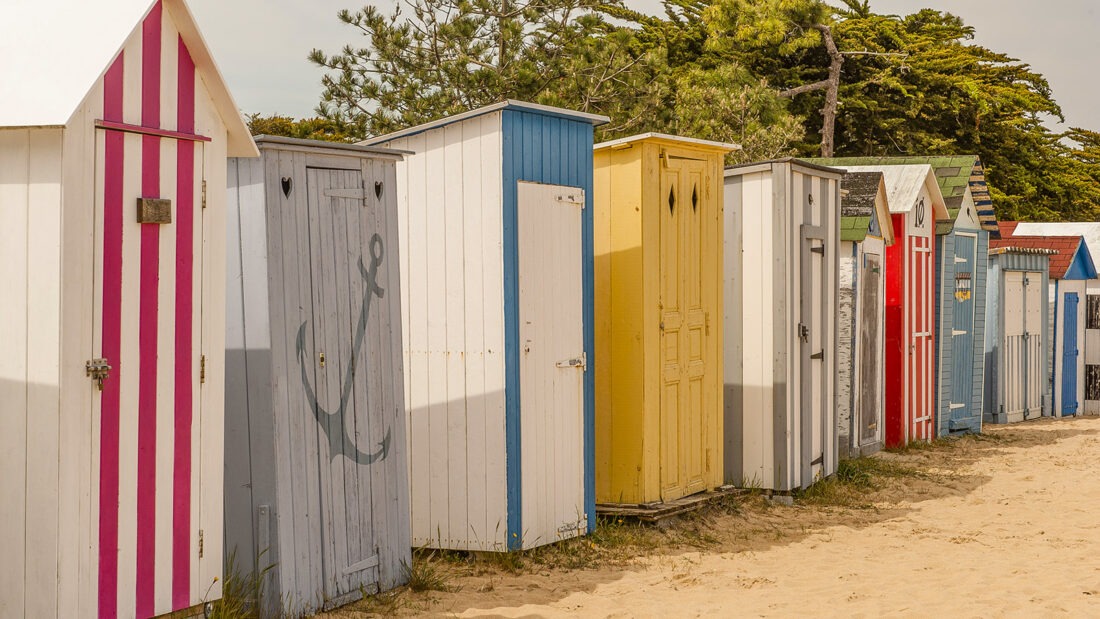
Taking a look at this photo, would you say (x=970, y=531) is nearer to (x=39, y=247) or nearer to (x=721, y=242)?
(x=721, y=242)

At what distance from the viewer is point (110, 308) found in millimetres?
4707

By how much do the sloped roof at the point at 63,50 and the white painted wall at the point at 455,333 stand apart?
84.1 inches

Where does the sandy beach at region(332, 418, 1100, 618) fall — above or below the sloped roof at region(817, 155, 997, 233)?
below

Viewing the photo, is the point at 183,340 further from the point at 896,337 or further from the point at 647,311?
the point at 896,337

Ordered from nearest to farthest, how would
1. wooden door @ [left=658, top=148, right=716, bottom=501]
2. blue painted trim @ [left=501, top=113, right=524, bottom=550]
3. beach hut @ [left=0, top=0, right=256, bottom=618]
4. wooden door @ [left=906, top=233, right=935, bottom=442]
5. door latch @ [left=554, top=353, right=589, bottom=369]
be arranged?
beach hut @ [left=0, top=0, right=256, bottom=618] < blue painted trim @ [left=501, top=113, right=524, bottom=550] < door latch @ [left=554, top=353, right=589, bottom=369] < wooden door @ [left=658, top=148, right=716, bottom=501] < wooden door @ [left=906, top=233, right=935, bottom=442]

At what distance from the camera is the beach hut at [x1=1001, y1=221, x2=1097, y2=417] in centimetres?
1741

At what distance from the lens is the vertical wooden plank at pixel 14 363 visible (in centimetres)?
449

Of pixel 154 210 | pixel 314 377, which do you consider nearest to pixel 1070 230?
pixel 314 377

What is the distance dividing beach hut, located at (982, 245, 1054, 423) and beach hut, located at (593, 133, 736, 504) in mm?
8536

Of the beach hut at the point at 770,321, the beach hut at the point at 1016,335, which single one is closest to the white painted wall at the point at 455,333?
the beach hut at the point at 770,321

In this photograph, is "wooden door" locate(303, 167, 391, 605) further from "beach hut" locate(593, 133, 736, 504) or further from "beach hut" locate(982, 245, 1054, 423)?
"beach hut" locate(982, 245, 1054, 423)

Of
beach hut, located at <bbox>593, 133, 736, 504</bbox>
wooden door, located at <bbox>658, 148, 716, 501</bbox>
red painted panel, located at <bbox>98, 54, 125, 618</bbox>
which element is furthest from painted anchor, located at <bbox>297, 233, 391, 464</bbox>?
wooden door, located at <bbox>658, 148, 716, 501</bbox>

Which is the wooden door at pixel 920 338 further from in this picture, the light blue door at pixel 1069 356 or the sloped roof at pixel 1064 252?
the light blue door at pixel 1069 356

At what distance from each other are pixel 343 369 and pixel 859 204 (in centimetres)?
684
